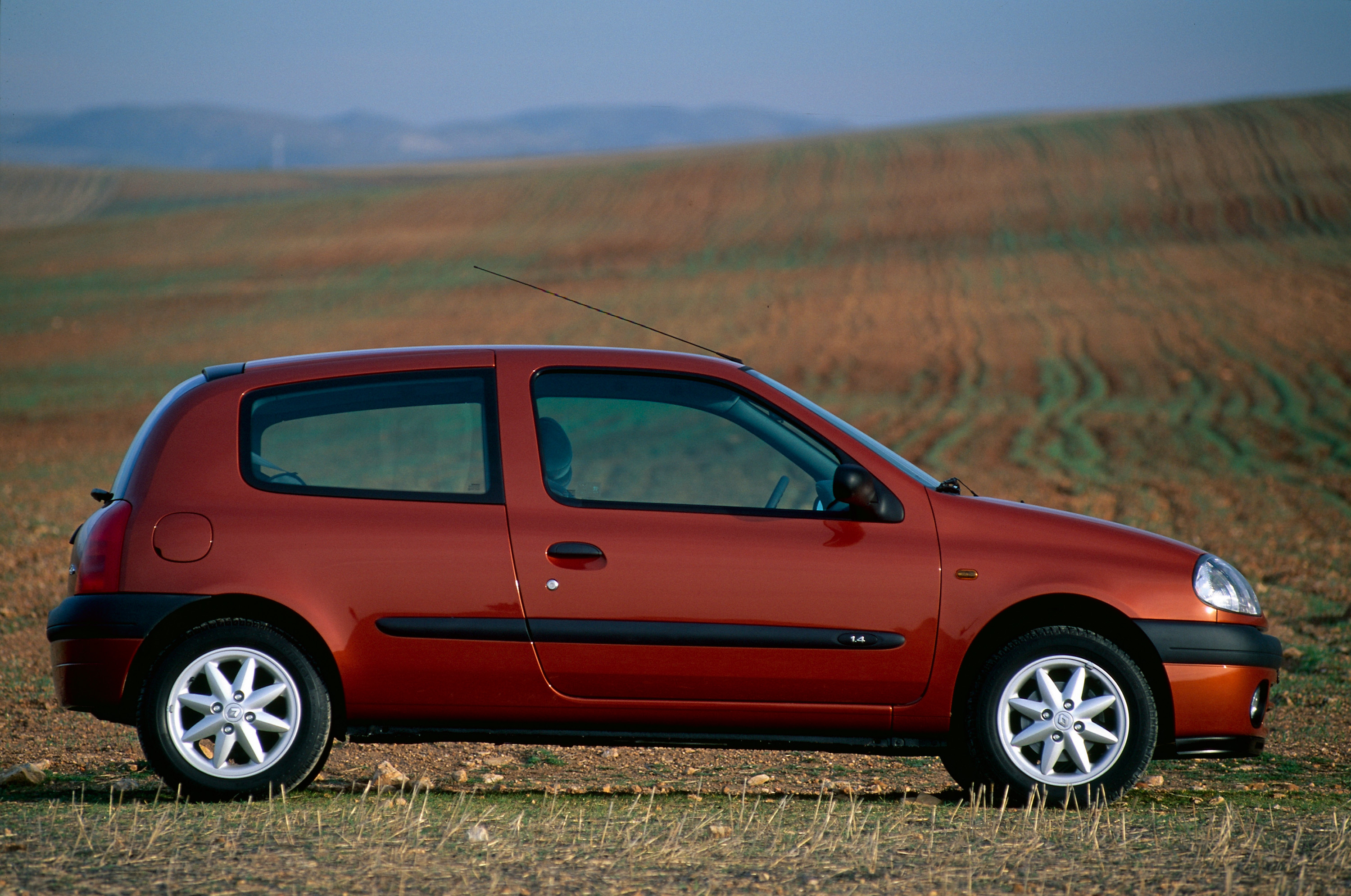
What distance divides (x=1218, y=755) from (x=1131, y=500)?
33.5 ft

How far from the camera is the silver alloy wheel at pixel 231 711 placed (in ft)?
15.8

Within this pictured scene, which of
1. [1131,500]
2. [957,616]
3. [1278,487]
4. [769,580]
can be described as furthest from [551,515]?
[1278,487]

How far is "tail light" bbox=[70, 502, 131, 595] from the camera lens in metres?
4.81

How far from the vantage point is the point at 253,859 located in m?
4.07

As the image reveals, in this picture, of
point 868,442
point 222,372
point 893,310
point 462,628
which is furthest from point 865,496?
point 893,310

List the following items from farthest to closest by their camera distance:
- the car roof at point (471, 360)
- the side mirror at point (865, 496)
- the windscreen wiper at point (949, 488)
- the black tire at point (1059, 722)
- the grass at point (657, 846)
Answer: the car roof at point (471, 360) → the windscreen wiper at point (949, 488) → the black tire at point (1059, 722) → the side mirror at point (865, 496) → the grass at point (657, 846)

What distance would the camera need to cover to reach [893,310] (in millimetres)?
33406

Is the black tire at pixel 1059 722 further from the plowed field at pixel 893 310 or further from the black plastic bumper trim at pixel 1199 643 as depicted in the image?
the plowed field at pixel 893 310

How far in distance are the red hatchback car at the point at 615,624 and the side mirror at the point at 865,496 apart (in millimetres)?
12

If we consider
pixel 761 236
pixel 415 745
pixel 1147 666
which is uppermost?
pixel 761 236

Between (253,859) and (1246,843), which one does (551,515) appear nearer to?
(253,859)

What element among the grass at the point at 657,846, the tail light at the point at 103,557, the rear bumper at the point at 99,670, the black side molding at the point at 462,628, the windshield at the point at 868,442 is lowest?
the grass at the point at 657,846

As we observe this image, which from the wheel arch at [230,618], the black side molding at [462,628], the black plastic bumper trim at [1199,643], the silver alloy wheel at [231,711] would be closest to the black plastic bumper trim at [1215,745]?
the black plastic bumper trim at [1199,643]

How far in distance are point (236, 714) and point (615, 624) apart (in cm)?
134
